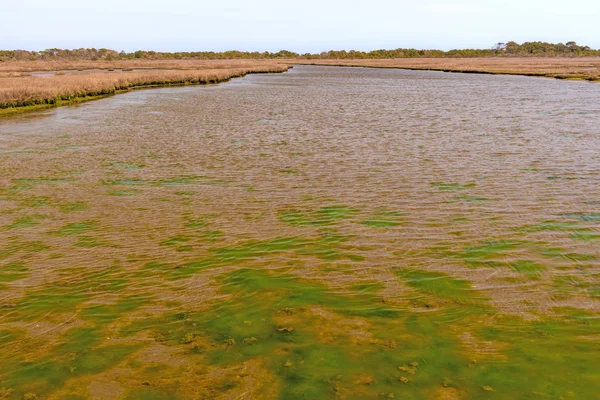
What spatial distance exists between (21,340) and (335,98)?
3975 cm

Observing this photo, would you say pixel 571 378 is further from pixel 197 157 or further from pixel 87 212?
pixel 197 157

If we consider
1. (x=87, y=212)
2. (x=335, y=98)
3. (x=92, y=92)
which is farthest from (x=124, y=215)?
(x=92, y=92)

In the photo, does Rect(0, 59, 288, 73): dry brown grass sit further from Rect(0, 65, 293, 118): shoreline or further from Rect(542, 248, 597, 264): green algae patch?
Rect(542, 248, 597, 264): green algae patch

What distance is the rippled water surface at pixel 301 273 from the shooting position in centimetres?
612

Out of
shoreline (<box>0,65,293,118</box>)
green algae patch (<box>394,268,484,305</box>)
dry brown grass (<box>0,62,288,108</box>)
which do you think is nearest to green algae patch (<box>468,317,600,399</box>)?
green algae patch (<box>394,268,484,305</box>)

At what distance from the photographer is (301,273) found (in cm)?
909

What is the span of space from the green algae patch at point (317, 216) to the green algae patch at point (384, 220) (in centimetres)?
59

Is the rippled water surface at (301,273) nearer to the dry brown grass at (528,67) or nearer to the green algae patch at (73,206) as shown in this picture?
the green algae patch at (73,206)

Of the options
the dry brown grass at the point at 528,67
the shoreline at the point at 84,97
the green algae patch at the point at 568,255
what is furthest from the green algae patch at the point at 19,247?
the dry brown grass at the point at 528,67

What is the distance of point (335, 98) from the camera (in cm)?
4406

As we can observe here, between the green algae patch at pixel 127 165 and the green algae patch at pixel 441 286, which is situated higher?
the green algae patch at pixel 127 165

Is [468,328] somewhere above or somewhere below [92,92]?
below

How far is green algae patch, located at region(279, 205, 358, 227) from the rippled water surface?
8 cm

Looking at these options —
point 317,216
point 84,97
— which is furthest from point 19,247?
Answer: point 84,97
